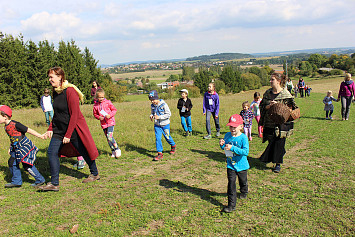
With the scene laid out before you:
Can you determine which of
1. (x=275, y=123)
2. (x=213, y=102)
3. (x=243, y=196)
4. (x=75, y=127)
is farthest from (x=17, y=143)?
(x=213, y=102)

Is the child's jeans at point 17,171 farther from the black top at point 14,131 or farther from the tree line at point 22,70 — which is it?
the tree line at point 22,70

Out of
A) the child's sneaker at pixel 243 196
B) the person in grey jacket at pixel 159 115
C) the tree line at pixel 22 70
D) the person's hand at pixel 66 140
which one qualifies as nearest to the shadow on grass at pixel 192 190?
the child's sneaker at pixel 243 196

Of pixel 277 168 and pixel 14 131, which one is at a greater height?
pixel 14 131

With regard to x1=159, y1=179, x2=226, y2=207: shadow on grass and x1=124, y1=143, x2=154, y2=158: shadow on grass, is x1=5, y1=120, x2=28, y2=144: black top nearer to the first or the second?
x1=159, y1=179, x2=226, y2=207: shadow on grass

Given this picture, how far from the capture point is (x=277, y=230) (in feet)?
12.1

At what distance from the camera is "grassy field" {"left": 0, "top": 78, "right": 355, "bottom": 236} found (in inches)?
151

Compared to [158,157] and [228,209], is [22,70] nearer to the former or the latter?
[158,157]

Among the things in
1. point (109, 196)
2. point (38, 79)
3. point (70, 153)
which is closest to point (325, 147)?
point (109, 196)

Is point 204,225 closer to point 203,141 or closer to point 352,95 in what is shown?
point 203,141

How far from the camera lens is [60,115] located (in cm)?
512

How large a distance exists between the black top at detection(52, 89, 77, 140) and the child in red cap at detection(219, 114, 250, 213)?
131 inches

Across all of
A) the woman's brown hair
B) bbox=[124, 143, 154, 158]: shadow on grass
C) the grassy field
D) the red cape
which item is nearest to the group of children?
the grassy field

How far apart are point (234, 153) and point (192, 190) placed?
1493 mm

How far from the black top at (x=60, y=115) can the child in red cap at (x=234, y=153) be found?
3315 mm
